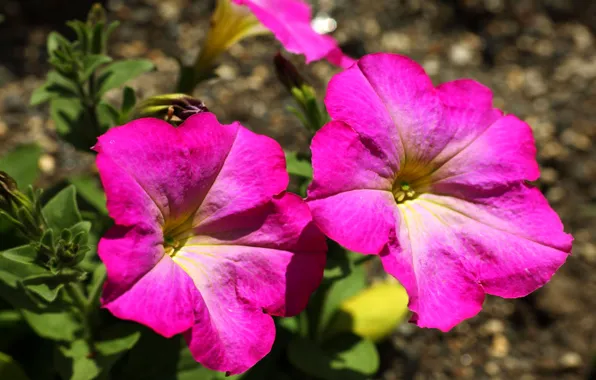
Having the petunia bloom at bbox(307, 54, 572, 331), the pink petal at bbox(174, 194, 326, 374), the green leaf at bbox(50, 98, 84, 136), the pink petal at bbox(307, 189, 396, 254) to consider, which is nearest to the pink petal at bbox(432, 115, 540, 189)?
the petunia bloom at bbox(307, 54, 572, 331)

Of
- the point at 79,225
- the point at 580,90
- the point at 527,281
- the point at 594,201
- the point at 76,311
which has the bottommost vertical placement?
the point at 594,201

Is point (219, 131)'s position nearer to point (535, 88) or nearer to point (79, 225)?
point (79, 225)

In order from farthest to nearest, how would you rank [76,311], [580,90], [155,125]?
1. [580,90]
2. [76,311]
3. [155,125]

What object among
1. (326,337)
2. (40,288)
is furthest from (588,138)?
(40,288)

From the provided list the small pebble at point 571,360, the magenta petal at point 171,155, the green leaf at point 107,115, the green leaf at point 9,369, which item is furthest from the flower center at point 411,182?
the small pebble at point 571,360

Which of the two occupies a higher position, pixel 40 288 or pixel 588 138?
pixel 40 288

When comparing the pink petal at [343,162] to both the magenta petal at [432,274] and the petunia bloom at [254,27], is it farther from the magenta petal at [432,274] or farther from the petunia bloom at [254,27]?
the petunia bloom at [254,27]

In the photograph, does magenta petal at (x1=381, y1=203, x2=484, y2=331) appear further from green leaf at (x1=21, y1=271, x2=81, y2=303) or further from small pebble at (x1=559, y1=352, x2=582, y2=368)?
small pebble at (x1=559, y1=352, x2=582, y2=368)
